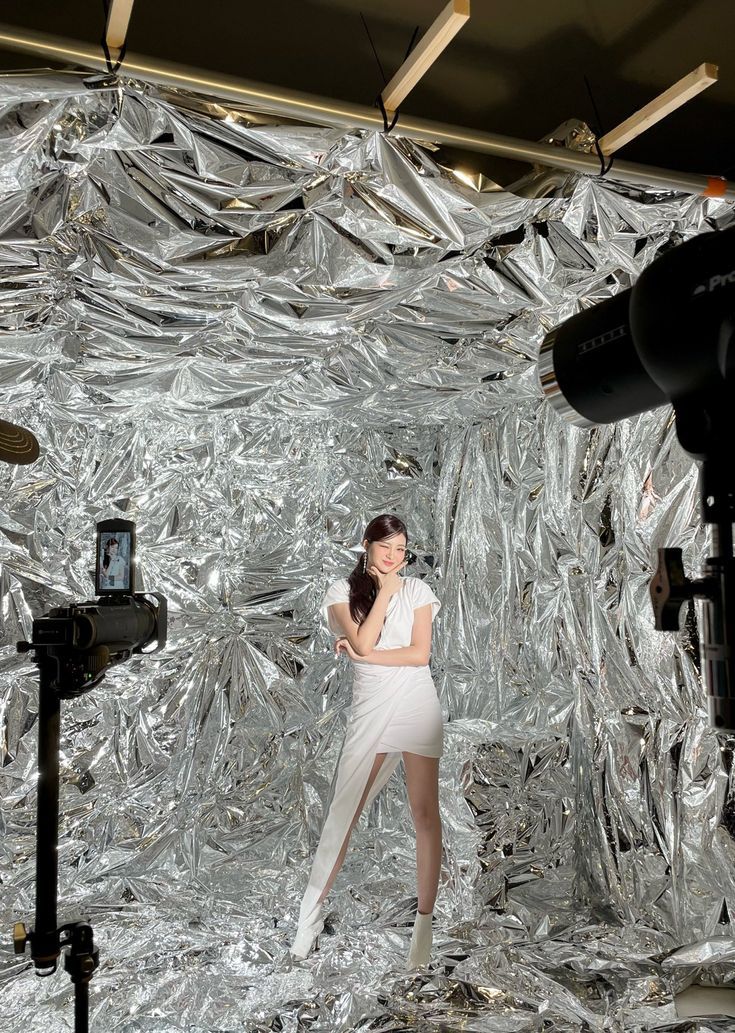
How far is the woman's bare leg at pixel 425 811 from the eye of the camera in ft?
7.45

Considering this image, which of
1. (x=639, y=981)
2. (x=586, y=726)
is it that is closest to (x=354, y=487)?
(x=586, y=726)

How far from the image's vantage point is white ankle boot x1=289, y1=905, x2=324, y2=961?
88.4 inches

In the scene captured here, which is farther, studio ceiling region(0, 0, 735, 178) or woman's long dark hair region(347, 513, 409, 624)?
woman's long dark hair region(347, 513, 409, 624)

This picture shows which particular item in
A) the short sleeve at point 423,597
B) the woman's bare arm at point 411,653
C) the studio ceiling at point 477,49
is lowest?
the woman's bare arm at point 411,653

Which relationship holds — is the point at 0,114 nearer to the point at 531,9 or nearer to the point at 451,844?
the point at 531,9

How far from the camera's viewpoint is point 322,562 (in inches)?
126

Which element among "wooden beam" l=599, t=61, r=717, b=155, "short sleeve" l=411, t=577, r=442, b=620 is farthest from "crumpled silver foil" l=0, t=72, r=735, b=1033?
"short sleeve" l=411, t=577, r=442, b=620

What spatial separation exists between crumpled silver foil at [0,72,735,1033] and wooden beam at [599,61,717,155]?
14 cm

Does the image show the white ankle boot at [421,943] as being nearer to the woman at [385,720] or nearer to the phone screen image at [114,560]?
the woman at [385,720]

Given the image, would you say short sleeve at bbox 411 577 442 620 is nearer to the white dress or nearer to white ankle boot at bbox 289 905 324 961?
the white dress

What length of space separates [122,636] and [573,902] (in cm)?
178

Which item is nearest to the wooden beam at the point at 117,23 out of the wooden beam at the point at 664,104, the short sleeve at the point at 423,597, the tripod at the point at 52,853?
the wooden beam at the point at 664,104

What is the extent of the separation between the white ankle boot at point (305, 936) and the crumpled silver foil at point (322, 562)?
0.12 ft

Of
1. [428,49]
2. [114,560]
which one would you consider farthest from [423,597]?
[428,49]
